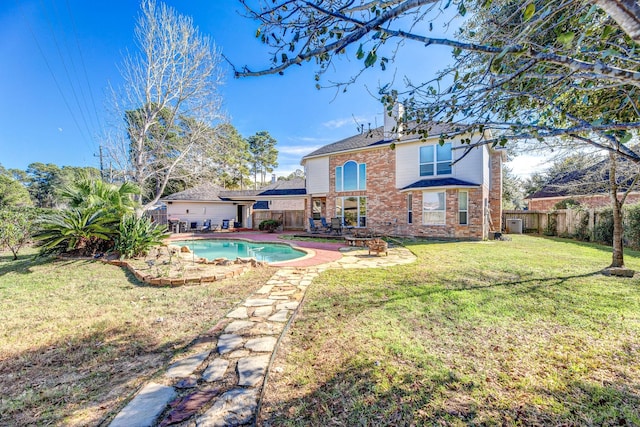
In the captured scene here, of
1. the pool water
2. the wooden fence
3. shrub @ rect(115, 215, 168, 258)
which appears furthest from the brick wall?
shrub @ rect(115, 215, 168, 258)

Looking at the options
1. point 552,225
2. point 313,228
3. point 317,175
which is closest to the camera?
point 552,225

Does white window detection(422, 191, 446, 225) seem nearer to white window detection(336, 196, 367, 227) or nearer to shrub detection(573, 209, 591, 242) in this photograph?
white window detection(336, 196, 367, 227)

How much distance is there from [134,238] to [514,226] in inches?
867

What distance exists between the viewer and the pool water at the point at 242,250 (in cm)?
1094

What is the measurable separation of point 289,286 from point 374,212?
40.0 feet

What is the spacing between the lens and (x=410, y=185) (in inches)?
600

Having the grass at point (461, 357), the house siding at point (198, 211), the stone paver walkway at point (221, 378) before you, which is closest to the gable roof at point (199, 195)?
the house siding at point (198, 211)

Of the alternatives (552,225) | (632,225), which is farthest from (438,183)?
(552,225)

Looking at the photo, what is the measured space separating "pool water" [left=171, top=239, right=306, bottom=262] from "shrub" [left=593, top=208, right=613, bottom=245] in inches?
588

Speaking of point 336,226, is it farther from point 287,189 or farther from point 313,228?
point 287,189

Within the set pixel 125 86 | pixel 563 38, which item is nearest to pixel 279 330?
pixel 563 38

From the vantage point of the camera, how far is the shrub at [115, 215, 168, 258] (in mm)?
7746

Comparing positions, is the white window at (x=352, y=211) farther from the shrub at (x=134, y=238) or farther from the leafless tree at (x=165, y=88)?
the shrub at (x=134, y=238)

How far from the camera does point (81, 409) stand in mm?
2125
